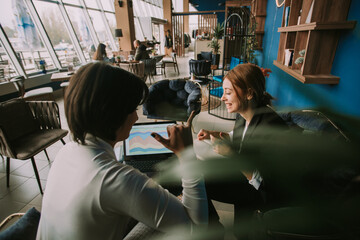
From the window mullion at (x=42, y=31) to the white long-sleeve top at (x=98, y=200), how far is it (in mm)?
6006

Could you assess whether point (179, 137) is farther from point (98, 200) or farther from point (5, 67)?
point (5, 67)

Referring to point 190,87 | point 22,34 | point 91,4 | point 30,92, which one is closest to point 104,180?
point 190,87

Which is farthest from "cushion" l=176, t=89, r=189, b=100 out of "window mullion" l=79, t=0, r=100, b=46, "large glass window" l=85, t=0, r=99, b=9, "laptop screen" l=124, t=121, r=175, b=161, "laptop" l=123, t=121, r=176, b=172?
"large glass window" l=85, t=0, r=99, b=9

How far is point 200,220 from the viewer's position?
2.06 ft

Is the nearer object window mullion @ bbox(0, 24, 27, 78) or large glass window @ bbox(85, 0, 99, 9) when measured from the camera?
window mullion @ bbox(0, 24, 27, 78)

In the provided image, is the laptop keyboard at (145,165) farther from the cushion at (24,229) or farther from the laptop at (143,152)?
the cushion at (24,229)

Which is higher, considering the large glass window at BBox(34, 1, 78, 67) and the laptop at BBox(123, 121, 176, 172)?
the large glass window at BBox(34, 1, 78, 67)

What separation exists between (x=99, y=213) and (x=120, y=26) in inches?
328

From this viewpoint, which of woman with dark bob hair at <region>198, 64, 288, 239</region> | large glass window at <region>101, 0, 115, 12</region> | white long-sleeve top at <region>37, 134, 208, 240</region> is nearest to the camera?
white long-sleeve top at <region>37, 134, 208, 240</region>

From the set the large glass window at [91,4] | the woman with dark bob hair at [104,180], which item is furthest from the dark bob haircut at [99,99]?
the large glass window at [91,4]

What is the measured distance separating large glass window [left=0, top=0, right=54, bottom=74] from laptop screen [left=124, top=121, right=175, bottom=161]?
15.3 feet

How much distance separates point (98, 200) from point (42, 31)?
6259 mm

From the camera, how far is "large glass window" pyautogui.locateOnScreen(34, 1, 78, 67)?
17.0ft

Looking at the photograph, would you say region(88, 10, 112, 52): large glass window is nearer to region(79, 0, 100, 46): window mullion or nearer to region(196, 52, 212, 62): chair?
Answer: region(79, 0, 100, 46): window mullion
